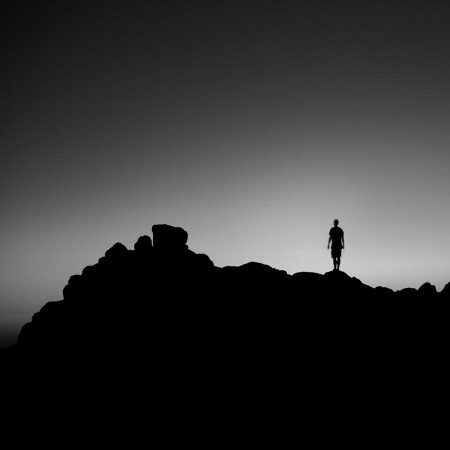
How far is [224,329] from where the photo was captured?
28.5m

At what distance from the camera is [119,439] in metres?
24.0

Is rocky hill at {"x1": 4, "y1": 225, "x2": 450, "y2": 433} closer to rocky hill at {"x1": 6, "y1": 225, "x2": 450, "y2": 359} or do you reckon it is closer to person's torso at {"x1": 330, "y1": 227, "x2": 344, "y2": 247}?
rocky hill at {"x1": 6, "y1": 225, "x2": 450, "y2": 359}

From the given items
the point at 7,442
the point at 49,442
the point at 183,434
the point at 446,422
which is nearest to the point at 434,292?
the point at 446,422

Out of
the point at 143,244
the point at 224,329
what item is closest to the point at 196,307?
the point at 224,329

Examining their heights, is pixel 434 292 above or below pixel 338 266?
below

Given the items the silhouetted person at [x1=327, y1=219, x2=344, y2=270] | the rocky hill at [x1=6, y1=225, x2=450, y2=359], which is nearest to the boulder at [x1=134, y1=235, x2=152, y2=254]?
the rocky hill at [x1=6, y1=225, x2=450, y2=359]

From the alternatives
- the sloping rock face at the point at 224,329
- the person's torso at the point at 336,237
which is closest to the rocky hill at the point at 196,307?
the sloping rock face at the point at 224,329

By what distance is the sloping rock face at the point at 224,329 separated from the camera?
26203mm

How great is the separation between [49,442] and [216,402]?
1437 centimetres

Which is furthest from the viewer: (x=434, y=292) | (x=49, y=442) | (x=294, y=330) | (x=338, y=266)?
(x=338, y=266)

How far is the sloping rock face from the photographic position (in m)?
26.2

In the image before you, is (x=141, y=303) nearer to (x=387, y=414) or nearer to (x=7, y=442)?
(x=7, y=442)

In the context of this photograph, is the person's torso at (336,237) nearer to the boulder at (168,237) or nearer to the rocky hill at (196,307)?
the rocky hill at (196,307)

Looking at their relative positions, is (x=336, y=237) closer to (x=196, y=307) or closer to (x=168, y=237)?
(x=196, y=307)
